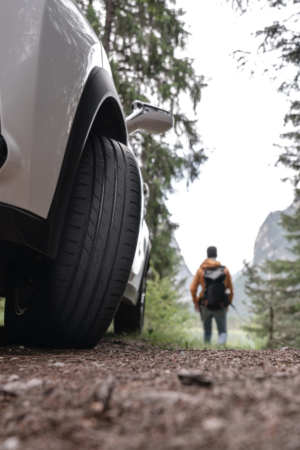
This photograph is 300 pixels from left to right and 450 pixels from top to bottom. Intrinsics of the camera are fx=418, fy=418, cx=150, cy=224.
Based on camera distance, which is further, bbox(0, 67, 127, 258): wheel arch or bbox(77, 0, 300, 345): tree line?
bbox(77, 0, 300, 345): tree line

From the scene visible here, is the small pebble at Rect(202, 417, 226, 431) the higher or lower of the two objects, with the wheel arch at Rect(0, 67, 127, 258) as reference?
lower

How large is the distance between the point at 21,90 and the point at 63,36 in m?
0.36

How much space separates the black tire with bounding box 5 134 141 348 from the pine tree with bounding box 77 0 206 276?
9290 millimetres

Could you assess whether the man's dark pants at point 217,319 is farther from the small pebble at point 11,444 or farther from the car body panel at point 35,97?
the small pebble at point 11,444

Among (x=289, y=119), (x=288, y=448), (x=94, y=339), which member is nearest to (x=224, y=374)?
(x=288, y=448)

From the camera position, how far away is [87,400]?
0.87 m

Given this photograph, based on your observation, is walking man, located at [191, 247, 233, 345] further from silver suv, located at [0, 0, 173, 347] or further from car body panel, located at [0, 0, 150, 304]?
car body panel, located at [0, 0, 150, 304]

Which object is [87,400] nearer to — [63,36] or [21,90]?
[21,90]

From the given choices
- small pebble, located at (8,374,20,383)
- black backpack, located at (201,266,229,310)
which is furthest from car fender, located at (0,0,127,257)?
black backpack, located at (201,266,229,310)

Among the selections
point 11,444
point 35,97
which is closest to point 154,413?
point 11,444

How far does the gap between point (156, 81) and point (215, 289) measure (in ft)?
23.3

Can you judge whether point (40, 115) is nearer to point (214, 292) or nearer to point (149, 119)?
point (149, 119)

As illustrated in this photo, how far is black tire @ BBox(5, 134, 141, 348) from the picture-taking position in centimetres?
191

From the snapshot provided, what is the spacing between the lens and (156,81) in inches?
463
